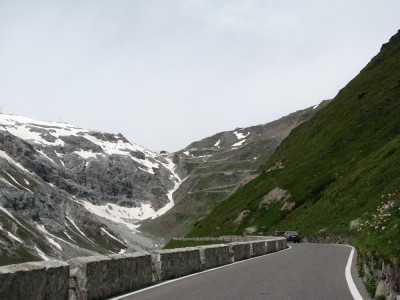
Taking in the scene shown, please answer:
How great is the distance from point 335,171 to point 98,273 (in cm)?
8844

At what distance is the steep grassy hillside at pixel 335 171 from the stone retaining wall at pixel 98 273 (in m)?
41.1

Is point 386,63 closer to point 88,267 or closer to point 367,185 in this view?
point 367,185

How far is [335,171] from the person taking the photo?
97.2 meters

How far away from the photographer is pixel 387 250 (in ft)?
36.0

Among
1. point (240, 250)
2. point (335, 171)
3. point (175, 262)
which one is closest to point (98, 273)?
point (175, 262)

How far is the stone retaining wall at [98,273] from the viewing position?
9.59m

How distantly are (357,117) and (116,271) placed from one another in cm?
10659

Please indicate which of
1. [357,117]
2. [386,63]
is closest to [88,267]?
[357,117]

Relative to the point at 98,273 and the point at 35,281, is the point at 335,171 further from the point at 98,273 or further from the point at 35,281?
the point at 35,281

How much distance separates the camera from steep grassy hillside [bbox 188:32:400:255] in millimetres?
71750

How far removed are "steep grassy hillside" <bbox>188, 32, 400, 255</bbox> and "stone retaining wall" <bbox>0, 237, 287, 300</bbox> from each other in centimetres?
4108

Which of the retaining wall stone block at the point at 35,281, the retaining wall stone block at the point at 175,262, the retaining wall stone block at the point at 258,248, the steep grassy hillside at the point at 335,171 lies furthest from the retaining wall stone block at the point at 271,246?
the retaining wall stone block at the point at 35,281

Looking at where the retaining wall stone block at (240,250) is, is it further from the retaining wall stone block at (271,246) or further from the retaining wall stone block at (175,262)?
the retaining wall stone block at (175,262)

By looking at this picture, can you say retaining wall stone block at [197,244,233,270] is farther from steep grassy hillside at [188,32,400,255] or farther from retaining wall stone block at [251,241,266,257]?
steep grassy hillside at [188,32,400,255]
